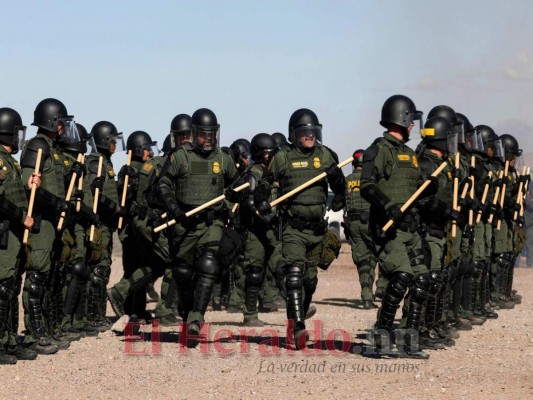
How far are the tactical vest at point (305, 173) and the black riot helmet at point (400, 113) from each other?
0.81 metres

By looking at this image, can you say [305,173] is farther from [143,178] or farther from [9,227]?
[143,178]

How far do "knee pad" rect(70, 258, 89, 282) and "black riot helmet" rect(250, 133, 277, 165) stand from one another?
3.46 meters

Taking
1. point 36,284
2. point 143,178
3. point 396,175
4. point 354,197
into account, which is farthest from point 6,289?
point 354,197

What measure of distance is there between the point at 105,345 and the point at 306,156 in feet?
8.77

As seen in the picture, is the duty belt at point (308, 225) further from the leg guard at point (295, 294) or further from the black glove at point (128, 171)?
the black glove at point (128, 171)

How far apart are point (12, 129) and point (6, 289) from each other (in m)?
1.32

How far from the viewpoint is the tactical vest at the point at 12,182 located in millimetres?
9883

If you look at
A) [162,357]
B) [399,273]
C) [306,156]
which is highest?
[306,156]

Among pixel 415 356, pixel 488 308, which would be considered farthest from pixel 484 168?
pixel 415 356

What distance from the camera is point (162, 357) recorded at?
10555mm

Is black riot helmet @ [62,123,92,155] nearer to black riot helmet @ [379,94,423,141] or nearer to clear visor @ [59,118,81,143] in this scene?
clear visor @ [59,118,81,143]

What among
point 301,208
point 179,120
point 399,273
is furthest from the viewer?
point 179,120

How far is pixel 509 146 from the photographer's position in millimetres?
16500

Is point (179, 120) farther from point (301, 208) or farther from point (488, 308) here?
point (488, 308)
